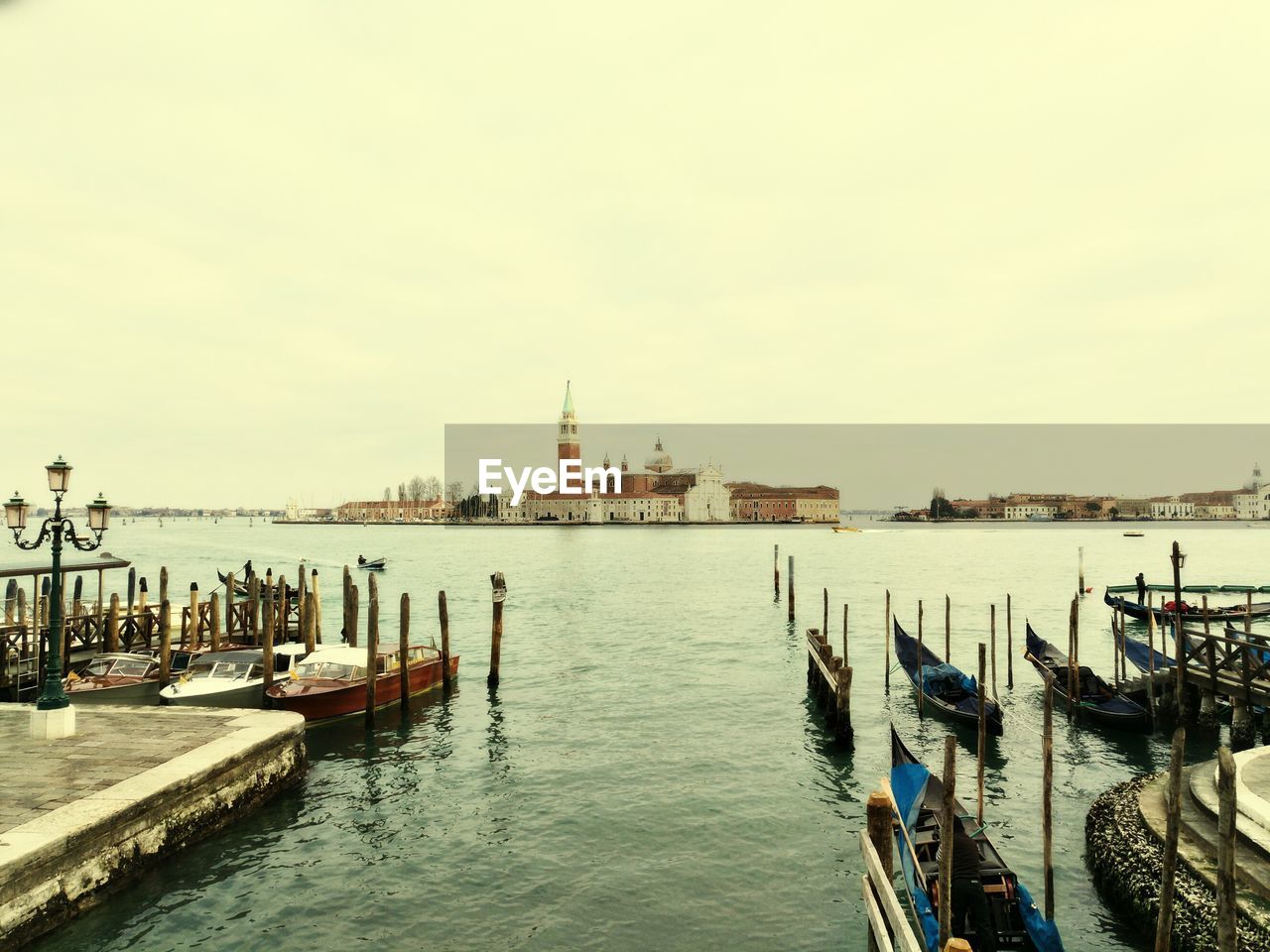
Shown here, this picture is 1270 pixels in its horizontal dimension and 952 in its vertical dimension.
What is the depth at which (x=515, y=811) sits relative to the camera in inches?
451

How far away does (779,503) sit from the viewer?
6885 inches

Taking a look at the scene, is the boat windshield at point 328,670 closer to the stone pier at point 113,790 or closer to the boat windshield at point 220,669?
the boat windshield at point 220,669

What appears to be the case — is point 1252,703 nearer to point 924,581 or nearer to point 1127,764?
point 1127,764

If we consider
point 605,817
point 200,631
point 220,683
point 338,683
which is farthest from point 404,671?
point 200,631

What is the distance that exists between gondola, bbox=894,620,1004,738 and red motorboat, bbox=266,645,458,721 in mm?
11241

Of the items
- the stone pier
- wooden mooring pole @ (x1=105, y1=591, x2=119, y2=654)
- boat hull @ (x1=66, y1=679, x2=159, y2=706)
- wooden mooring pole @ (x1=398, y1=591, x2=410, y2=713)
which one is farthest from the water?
wooden mooring pole @ (x1=105, y1=591, x2=119, y2=654)

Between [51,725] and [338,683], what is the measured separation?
563 cm

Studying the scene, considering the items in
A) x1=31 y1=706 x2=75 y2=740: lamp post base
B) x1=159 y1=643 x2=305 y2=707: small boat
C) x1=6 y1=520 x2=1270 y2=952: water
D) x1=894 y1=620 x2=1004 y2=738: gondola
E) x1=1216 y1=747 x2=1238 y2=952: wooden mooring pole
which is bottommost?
x1=6 y1=520 x2=1270 y2=952: water

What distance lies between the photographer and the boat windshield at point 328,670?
16.0m

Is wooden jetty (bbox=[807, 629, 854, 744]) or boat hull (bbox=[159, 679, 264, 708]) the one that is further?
boat hull (bbox=[159, 679, 264, 708])

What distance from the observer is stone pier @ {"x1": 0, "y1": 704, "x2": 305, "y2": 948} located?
7.30 m

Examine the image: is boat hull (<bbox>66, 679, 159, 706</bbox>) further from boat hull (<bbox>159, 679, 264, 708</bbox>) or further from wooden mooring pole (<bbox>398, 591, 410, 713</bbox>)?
wooden mooring pole (<bbox>398, 591, 410, 713</bbox>)

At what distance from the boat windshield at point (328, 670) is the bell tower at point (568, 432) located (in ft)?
508

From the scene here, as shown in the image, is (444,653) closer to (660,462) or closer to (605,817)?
(605,817)
